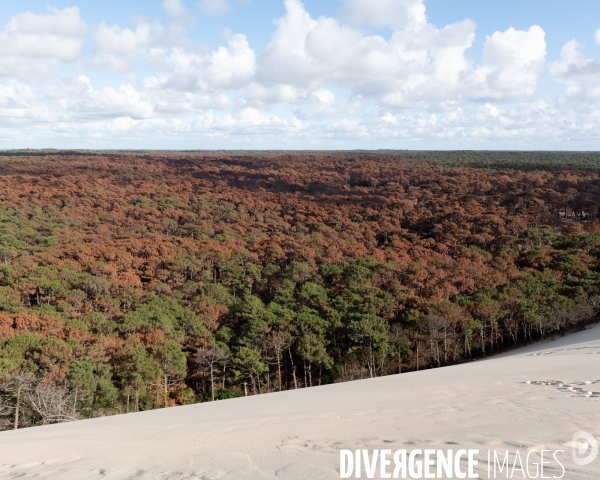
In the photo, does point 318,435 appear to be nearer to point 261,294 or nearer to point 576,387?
point 576,387

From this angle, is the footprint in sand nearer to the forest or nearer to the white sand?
the white sand

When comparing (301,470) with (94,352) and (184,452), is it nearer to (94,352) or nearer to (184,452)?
(184,452)

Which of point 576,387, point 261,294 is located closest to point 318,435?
point 576,387

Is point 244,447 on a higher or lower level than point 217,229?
higher

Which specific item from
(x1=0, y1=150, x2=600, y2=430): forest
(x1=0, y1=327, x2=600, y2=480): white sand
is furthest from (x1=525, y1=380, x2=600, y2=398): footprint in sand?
(x1=0, y1=150, x2=600, y2=430): forest

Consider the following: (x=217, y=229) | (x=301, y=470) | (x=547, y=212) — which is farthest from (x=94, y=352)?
(x=547, y=212)

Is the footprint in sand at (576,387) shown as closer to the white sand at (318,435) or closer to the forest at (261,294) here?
the white sand at (318,435)

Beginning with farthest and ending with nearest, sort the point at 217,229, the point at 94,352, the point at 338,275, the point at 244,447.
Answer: the point at 217,229 → the point at 338,275 → the point at 94,352 → the point at 244,447

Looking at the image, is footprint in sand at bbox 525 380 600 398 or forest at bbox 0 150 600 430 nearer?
footprint in sand at bbox 525 380 600 398
